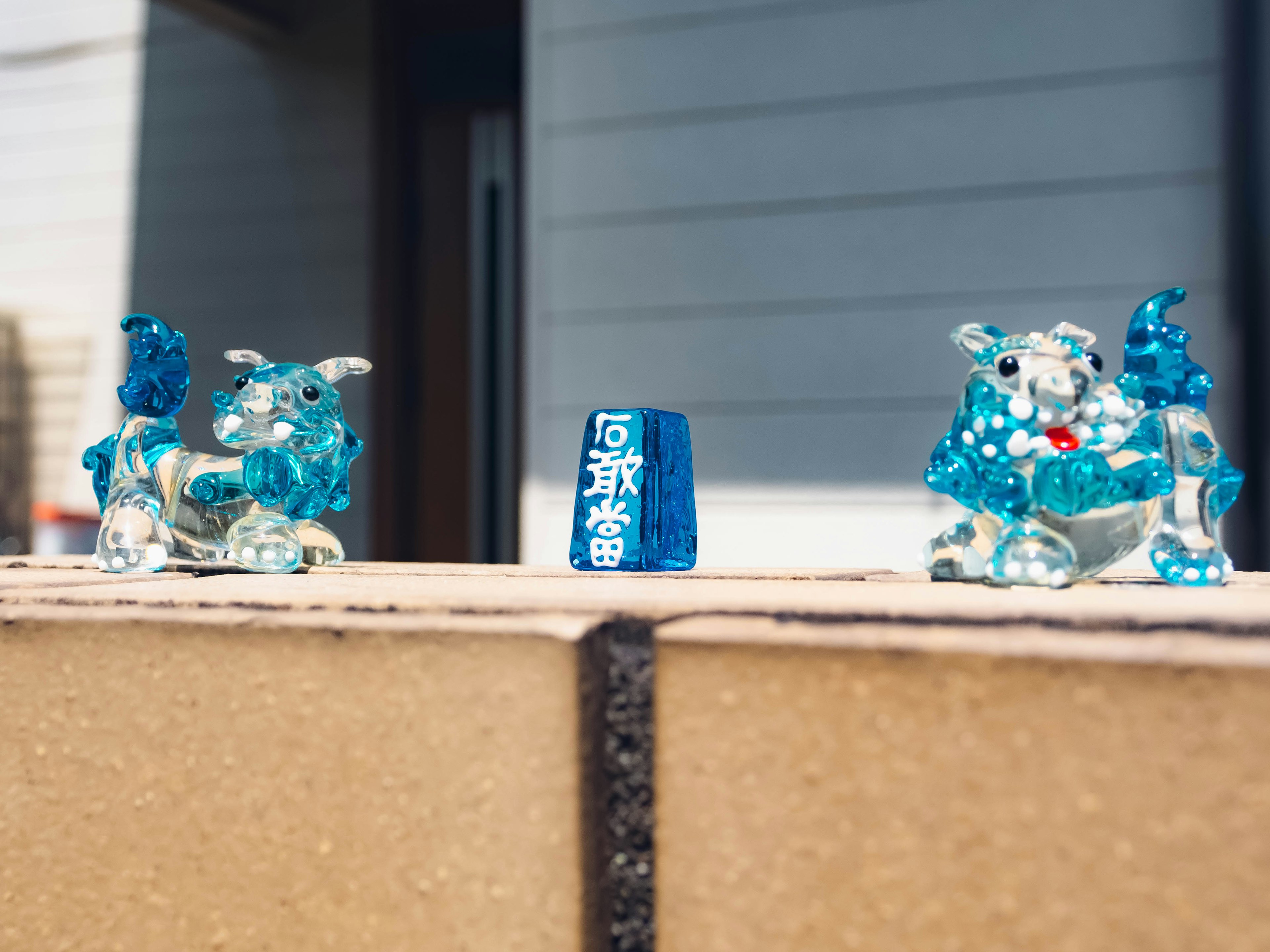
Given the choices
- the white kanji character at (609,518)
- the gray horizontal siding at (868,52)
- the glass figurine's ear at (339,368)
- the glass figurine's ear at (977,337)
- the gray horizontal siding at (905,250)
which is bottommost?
the white kanji character at (609,518)

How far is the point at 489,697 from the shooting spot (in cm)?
47

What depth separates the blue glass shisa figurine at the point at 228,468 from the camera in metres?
0.76

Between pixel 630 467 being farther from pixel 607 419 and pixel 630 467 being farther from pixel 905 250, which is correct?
pixel 905 250

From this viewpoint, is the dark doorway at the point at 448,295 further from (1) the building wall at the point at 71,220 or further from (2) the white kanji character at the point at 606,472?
(2) the white kanji character at the point at 606,472

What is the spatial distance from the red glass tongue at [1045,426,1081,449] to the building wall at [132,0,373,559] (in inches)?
106

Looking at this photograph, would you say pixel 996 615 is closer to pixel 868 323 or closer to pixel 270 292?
pixel 868 323

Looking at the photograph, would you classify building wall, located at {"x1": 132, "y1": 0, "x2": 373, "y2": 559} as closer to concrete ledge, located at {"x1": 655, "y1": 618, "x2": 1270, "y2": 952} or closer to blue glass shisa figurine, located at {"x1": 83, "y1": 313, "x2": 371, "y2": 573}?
blue glass shisa figurine, located at {"x1": 83, "y1": 313, "x2": 371, "y2": 573}

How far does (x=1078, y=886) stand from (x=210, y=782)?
42 centimetres

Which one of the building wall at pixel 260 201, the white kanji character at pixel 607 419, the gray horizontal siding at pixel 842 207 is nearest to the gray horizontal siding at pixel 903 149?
the gray horizontal siding at pixel 842 207

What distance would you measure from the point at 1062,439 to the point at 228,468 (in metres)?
0.62

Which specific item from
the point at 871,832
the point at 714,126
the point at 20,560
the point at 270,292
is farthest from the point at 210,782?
the point at 270,292

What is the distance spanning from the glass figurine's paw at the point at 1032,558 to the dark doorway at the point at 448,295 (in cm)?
254

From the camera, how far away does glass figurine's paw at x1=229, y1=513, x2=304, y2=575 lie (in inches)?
29.6

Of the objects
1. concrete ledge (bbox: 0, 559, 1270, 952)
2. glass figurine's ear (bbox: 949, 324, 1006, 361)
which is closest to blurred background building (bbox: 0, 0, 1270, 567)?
glass figurine's ear (bbox: 949, 324, 1006, 361)
